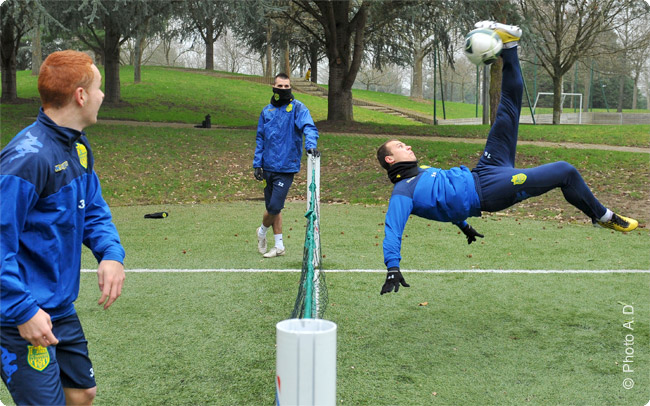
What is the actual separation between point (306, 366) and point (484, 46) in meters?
4.06

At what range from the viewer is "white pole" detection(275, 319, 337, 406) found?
194 cm

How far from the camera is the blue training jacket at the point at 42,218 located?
2.36 meters

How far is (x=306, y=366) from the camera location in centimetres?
195

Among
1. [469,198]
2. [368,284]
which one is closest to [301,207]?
[368,284]

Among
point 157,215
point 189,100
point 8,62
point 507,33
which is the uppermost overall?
point 8,62

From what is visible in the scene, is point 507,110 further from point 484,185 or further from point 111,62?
point 111,62

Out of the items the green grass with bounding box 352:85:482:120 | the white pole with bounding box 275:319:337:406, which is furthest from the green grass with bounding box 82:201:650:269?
the green grass with bounding box 352:85:482:120

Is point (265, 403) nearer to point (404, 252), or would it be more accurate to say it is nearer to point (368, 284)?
point (368, 284)

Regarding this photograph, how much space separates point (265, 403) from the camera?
407 centimetres

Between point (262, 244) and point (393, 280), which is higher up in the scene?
point (393, 280)

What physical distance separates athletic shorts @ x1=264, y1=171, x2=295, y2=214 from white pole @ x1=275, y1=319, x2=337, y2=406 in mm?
6514

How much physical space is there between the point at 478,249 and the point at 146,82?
33.3 meters

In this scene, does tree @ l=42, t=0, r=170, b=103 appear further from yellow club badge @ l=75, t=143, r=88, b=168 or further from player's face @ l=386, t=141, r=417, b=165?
yellow club badge @ l=75, t=143, r=88, b=168

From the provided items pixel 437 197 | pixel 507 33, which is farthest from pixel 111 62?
pixel 437 197
